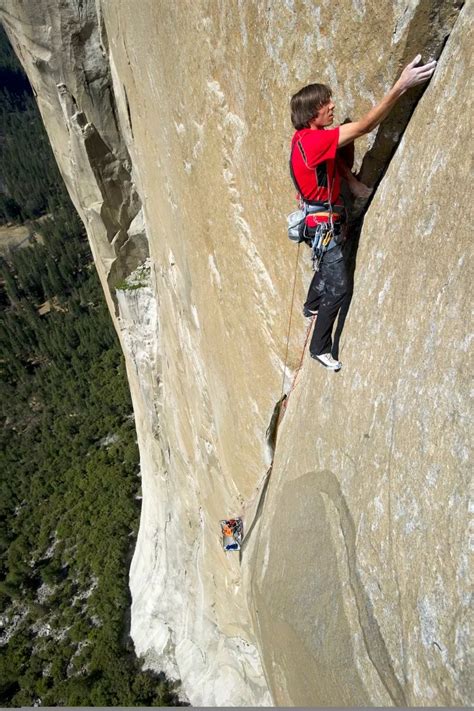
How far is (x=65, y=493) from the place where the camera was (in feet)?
107

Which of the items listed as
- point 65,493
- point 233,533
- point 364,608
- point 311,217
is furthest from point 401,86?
point 65,493

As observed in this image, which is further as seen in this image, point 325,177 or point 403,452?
point 325,177

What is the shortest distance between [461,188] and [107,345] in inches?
1794

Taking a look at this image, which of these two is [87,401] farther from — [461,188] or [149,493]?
[461,188]

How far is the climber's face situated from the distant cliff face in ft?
1.23

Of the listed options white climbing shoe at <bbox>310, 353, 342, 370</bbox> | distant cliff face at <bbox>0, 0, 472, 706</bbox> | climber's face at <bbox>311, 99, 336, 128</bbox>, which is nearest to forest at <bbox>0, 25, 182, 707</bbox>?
distant cliff face at <bbox>0, 0, 472, 706</bbox>

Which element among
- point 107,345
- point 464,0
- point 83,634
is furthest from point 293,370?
point 107,345

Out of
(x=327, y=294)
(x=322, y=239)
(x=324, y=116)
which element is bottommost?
(x=327, y=294)

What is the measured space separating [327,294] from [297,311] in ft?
2.93

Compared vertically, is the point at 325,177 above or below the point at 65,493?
below

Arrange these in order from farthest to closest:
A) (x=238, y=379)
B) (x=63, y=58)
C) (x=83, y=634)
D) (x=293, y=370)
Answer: (x=83, y=634) < (x=63, y=58) < (x=238, y=379) < (x=293, y=370)

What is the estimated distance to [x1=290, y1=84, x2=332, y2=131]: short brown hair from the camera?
3070mm

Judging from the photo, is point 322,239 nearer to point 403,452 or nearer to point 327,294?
point 327,294

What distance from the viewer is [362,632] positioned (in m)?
3.57
